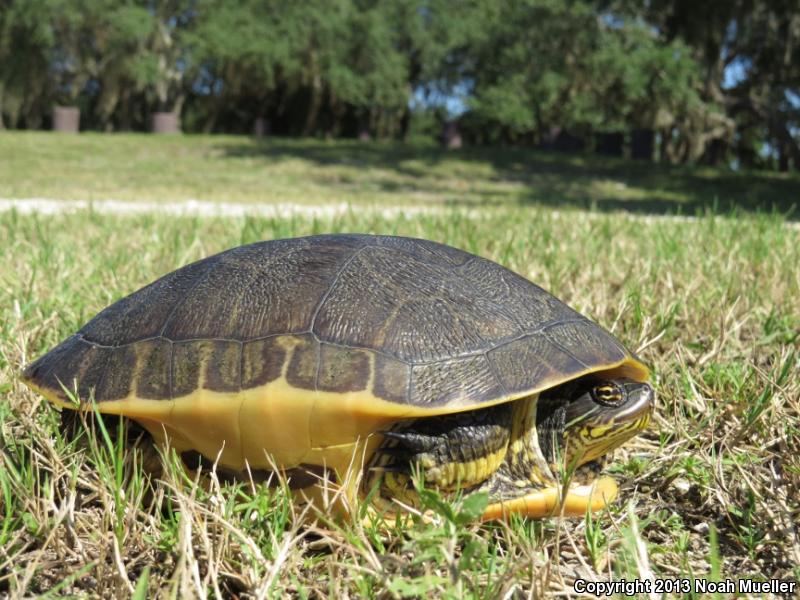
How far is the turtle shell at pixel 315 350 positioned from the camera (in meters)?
1.59

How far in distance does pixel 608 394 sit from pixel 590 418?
2.9 inches

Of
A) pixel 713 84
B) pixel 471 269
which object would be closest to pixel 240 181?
pixel 713 84

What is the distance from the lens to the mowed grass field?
1.41 meters

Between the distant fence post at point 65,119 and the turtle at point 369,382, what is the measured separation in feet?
90.4

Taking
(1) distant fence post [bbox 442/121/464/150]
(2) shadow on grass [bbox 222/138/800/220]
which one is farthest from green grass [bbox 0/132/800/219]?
(1) distant fence post [bbox 442/121/464/150]

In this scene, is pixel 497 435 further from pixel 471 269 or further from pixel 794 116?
pixel 794 116

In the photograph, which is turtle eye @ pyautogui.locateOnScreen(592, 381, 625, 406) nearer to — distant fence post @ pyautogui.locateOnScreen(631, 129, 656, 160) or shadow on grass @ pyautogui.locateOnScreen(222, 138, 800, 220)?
shadow on grass @ pyautogui.locateOnScreen(222, 138, 800, 220)

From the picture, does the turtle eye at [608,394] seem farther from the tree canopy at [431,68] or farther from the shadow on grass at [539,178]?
the tree canopy at [431,68]

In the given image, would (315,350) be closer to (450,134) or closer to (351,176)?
A: (351,176)

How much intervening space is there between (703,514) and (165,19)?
2976 cm

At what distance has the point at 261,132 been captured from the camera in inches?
1242

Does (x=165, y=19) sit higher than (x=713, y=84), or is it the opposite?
(x=165, y=19)

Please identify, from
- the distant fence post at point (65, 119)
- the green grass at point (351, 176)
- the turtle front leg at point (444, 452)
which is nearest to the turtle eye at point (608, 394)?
the turtle front leg at point (444, 452)

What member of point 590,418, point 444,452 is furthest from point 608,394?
point 444,452
